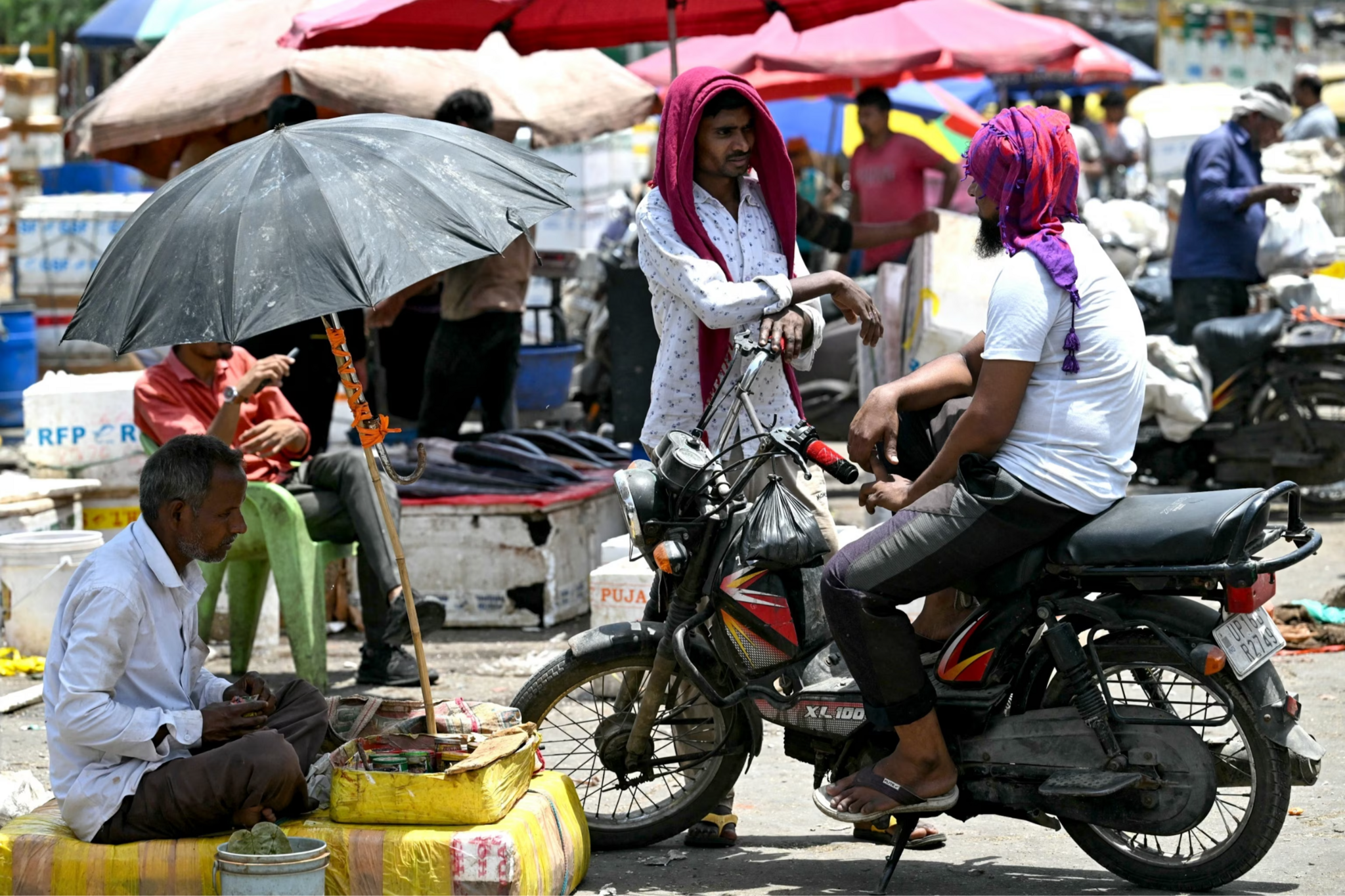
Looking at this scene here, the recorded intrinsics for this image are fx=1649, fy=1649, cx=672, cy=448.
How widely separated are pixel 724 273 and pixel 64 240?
808 centimetres

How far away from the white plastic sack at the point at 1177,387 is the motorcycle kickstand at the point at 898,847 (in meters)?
5.36

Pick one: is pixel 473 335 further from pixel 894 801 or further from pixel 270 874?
pixel 270 874

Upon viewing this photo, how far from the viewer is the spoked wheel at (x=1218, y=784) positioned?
3.76 m

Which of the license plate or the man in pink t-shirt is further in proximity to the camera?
the man in pink t-shirt

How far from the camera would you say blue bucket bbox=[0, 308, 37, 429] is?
11.0 meters

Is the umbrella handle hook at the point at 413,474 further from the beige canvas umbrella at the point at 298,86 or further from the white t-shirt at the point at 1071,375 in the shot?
the beige canvas umbrella at the point at 298,86

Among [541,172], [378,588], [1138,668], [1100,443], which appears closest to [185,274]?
[541,172]

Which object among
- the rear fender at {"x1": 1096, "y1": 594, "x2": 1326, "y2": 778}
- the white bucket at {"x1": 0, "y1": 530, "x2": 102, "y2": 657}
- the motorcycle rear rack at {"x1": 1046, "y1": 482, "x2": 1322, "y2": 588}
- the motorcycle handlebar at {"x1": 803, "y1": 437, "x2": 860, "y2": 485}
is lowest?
the white bucket at {"x1": 0, "y1": 530, "x2": 102, "y2": 657}

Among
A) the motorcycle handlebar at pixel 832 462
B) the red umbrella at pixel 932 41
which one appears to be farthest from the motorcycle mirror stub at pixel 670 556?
the red umbrella at pixel 932 41

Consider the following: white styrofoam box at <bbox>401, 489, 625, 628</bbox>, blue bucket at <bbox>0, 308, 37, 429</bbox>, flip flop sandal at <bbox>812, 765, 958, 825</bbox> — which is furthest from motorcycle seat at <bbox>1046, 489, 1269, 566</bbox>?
blue bucket at <bbox>0, 308, 37, 429</bbox>

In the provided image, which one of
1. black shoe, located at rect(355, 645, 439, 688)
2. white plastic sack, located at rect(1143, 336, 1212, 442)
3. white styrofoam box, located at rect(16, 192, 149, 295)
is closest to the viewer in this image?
black shoe, located at rect(355, 645, 439, 688)

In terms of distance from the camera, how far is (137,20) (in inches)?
516

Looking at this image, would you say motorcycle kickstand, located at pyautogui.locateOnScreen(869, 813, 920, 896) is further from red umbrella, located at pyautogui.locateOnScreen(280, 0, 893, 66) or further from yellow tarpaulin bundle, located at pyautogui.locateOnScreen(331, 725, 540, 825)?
red umbrella, located at pyautogui.locateOnScreen(280, 0, 893, 66)

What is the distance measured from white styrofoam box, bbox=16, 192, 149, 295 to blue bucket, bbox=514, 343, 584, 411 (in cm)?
299
